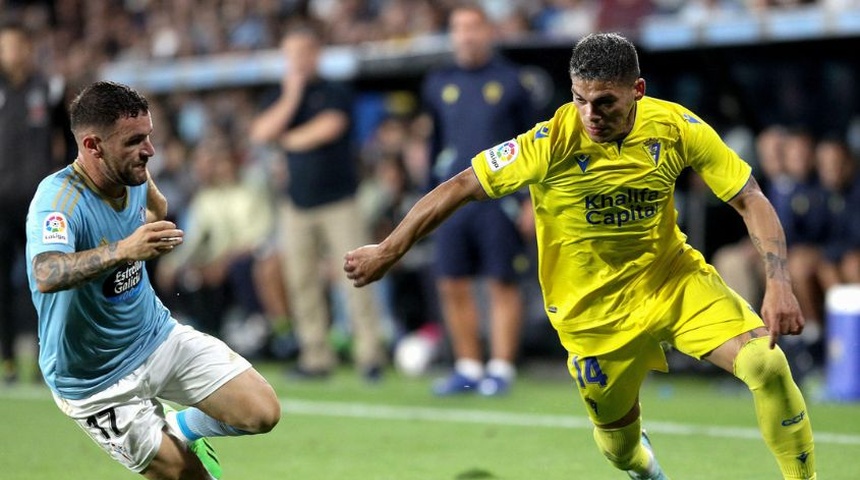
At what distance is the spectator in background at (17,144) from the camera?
11867 mm

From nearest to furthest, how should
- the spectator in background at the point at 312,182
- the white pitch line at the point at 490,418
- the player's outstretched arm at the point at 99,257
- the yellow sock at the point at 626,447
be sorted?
1. the player's outstretched arm at the point at 99,257
2. the yellow sock at the point at 626,447
3. the white pitch line at the point at 490,418
4. the spectator in background at the point at 312,182

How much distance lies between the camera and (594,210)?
243 inches

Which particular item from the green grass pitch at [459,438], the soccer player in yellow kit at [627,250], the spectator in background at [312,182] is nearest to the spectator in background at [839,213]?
the green grass pitch at [459,438]

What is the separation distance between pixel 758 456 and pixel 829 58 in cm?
588

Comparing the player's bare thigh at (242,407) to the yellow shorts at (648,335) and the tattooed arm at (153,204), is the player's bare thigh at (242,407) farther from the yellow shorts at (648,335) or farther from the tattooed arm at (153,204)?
the yellow shorts at (648,335)

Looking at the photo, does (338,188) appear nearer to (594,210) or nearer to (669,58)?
(669,58)

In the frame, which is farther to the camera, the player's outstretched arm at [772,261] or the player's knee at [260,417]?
the player's knee at [260,417]

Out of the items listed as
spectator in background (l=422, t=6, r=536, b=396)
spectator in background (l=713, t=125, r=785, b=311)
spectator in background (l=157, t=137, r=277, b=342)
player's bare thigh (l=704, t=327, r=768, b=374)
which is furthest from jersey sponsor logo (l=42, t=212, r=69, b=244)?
spectator in background (l=157, t=137, r=277, b=342)

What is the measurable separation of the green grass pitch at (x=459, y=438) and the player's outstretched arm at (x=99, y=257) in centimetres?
227

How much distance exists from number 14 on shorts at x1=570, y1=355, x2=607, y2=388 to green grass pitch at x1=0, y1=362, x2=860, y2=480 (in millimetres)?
1092

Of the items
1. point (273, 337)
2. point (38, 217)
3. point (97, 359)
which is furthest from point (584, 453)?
point (273, 337)

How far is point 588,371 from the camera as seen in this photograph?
6320 mm

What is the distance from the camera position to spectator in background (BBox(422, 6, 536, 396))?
430 inches

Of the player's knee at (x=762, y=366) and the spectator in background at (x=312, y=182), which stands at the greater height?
the player's knee at (x=762, y=366)
